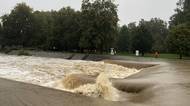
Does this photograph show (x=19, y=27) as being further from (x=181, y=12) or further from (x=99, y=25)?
(x=181, y=12)

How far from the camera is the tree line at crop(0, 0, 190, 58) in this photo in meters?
64.4

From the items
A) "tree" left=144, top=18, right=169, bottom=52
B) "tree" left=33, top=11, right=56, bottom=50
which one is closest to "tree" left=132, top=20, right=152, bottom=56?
"tree" left=33, top=11, right=56, bottom=50

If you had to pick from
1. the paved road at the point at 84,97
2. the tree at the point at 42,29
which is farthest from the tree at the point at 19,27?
the paved road at the point at 84,97

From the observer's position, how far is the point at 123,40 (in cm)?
8519

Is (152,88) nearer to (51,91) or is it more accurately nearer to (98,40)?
(51,91)

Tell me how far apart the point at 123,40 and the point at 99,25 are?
21173mm

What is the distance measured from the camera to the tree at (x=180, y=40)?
5341 cm

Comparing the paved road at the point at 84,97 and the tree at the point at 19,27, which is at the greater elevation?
the tree at the point at 19,27

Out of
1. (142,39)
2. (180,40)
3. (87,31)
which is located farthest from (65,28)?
(180,40)

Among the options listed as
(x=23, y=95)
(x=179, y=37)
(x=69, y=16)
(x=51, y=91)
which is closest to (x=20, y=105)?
(x=23, y=95)

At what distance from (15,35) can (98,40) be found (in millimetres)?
29752

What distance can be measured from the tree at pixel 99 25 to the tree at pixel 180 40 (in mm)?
13339

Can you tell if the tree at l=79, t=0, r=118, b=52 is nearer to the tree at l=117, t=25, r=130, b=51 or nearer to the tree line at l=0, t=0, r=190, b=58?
the tree line at l=0, t=0, r=190, b=58

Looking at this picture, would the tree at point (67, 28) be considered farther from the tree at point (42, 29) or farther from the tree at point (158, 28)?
the tree at point (158, 28)
